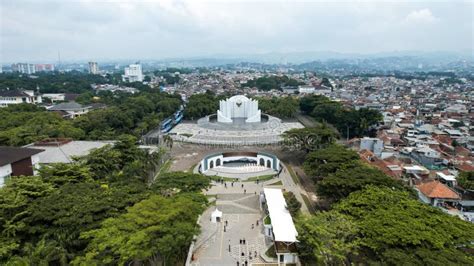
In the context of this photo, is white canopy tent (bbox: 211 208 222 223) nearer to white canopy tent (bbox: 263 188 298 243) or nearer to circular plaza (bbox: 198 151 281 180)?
white canopy tent (bbox: 263 188 298 243)

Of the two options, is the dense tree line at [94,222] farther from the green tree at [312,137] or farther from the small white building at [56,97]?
the small white building at [56,97]

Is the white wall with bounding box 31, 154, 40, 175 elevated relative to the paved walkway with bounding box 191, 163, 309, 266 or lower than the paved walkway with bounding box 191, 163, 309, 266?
elevated

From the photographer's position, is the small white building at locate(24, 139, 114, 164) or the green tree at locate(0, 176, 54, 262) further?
the small white building at locate(24, 139, 114, 164)

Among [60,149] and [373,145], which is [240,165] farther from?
[60,149]

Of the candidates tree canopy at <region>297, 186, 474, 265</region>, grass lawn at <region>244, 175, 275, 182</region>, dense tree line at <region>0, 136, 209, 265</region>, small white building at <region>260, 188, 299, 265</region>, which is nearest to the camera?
tree canopy at <region>297, 186, 474, 265</region>

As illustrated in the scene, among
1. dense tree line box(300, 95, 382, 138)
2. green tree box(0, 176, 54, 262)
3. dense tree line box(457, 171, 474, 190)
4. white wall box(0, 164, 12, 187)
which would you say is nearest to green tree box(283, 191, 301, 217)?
dense tree line box(457, 171, 474, 190)

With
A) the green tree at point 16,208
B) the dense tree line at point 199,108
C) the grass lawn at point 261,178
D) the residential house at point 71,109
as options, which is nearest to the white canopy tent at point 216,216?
the grass lawn at point 261,178

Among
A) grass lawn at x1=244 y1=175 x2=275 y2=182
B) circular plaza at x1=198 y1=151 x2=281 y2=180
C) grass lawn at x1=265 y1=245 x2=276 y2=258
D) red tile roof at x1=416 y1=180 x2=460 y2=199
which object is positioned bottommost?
grass lawn at x1=265 y1=245 x2=276 y2=258
